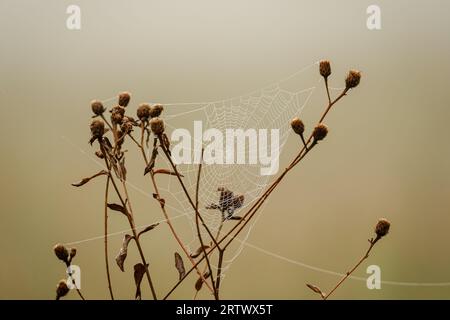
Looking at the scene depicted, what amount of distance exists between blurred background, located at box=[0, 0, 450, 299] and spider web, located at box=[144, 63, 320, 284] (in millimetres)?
28

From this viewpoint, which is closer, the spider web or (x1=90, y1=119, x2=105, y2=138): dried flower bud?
(x1=90, y1=119, x2=105, y2=138): dried flower bud

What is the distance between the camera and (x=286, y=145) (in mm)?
1217

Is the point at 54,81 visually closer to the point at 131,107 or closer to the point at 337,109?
the point at 131,107

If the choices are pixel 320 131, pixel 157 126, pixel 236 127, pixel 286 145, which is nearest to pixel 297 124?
pixel 320 131

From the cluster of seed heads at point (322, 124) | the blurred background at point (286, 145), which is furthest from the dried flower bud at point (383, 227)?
the blurred background at point (286, 145)

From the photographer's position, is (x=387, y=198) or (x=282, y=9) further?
(x=387, y=198)

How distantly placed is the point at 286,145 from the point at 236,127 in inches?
11.5

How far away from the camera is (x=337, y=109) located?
1.25 m

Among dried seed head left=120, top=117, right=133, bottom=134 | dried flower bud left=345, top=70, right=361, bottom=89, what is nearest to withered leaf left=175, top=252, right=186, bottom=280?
dried seed head left=120, top=117, right=133, bottom=134

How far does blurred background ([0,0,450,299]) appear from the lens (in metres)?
1.17

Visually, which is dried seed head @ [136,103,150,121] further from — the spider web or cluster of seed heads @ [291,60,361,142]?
the spider web
